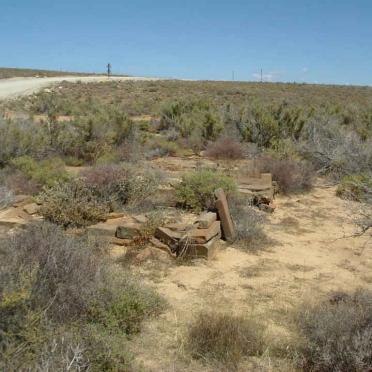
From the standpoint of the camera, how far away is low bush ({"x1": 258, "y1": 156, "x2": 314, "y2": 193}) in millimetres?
10930

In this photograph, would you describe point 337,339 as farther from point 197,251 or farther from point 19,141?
point 19,141

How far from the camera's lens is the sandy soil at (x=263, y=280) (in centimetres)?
441

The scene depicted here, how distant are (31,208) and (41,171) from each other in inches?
77.0

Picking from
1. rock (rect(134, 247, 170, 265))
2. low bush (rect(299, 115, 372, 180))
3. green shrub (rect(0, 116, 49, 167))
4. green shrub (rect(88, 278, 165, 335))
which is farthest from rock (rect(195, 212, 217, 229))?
green shrub (rect(0, 116, 49, 167))

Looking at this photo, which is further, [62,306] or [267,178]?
[267,178]

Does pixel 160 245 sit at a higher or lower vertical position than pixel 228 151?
lower

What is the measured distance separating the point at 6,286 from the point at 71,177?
17.9 ft

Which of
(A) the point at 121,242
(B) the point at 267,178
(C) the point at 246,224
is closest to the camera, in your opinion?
(A) the point at 121,242

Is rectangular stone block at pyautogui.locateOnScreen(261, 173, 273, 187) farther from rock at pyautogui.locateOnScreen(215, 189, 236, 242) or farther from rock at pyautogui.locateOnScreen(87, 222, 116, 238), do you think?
rock at pyautogui.locateOnScreen(87, 222, 116, 238)

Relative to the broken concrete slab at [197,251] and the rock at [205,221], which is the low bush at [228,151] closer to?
the rock at [205,221]

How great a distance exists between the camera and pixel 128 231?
707 centimetres

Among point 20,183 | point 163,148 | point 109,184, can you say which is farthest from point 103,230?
point 163,148

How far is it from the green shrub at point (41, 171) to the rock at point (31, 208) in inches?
28.9

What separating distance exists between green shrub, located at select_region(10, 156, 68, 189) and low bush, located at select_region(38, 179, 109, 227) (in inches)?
35.6
